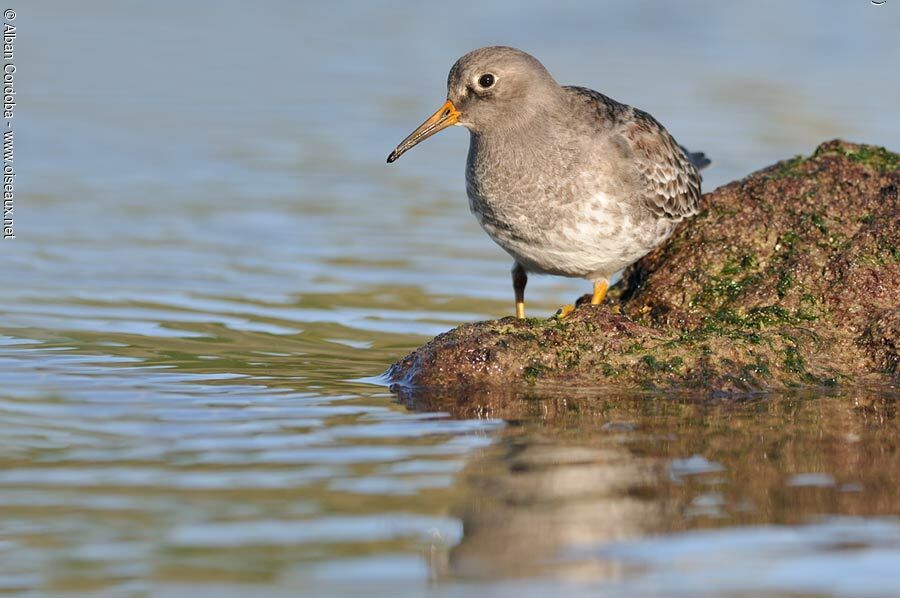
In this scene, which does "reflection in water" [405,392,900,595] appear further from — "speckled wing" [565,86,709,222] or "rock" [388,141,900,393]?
"speckled wing" [565,86,709,222]

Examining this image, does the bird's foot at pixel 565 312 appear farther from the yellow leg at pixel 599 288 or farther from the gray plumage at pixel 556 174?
the yellow leg at pixel 599 288

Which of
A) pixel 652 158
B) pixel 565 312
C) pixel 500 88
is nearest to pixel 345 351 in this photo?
pixel 565 312

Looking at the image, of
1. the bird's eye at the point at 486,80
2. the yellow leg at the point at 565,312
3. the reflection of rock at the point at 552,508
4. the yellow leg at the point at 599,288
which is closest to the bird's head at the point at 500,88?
the bird's eye at the point at 486,80

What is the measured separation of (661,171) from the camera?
10789 millimetres

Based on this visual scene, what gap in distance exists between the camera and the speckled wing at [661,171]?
10.5m

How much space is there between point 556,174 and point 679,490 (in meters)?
3.75

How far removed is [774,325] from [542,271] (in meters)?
1.86

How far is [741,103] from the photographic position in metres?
20.5

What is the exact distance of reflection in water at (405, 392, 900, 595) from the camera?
6.00 metres

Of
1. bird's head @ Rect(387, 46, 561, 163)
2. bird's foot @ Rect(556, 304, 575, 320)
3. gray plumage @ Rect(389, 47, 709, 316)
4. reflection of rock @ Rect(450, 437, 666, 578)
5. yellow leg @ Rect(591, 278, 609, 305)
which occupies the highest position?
bird's head @ Rect(387, 46, 561, 163)

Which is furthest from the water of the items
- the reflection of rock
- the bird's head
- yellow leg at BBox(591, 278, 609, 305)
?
the bird's head

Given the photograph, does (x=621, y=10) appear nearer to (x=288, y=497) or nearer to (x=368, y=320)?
(x=368, y=320)

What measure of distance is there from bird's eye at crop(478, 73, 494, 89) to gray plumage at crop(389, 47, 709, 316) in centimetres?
1

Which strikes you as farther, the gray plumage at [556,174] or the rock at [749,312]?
the gray plumage at [556,174]
